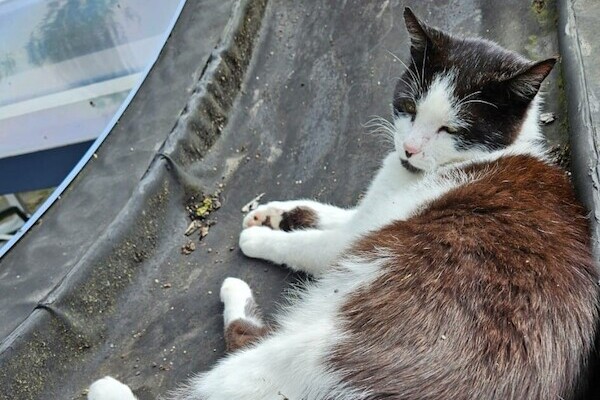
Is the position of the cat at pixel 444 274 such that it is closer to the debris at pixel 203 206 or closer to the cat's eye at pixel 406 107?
the cat's eye at pixel 406 107

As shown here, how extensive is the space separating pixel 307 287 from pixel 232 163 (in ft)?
2.39

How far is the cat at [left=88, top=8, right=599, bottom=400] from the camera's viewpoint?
3.54 feet

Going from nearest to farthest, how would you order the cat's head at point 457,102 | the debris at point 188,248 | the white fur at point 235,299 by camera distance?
1. the cat's head at point 457,102
2. the white fur at point 235,299
3. the debris at point 188,248

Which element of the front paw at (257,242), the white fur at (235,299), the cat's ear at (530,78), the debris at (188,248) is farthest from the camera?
the debris at (188,248)

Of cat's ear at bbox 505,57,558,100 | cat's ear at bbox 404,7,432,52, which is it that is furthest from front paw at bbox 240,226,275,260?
cat's ear at bbox 505,57,558,100

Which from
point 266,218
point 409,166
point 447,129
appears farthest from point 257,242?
point 447,129

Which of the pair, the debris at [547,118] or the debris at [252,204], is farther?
the debris at [252,204]

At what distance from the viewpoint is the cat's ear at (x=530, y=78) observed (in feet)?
4.45

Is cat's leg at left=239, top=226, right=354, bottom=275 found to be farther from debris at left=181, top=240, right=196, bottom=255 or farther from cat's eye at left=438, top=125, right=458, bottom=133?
cat's eye at left=438, top=125, right=458, bottom=133

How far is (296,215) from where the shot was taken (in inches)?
74.2

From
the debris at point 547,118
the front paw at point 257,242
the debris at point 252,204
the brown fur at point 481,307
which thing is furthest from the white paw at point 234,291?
the debris at point 547,118

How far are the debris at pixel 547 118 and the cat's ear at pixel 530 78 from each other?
1.39 feet

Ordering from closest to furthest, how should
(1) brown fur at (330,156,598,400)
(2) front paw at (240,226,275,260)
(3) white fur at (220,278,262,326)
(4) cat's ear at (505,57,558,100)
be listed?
(1) brown fur at (330,156,598,400)
(4) cat's ear at (505,57,558,100)
(3) white fur at (220,278,262,326)
(2) front paw at (240,226,275,260)

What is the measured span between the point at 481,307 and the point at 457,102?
581 millimetres
